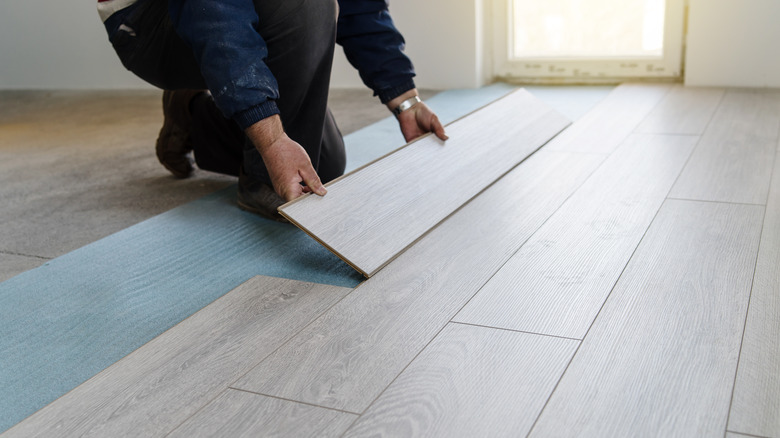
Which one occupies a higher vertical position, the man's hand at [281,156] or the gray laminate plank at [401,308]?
the man's hand at [281,156]

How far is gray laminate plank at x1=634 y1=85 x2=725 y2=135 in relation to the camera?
2156 millimetres

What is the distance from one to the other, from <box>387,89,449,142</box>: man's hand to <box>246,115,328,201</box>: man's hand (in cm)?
47

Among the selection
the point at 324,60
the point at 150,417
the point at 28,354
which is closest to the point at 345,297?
the point at 150,417

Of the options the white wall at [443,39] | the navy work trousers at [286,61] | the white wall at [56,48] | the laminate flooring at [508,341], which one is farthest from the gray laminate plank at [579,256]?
the white wall at [56,48]

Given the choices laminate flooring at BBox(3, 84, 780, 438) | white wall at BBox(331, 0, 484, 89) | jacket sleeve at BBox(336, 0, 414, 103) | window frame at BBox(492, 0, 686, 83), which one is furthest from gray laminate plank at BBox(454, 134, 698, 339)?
white wall at BBox(331, 0, 484, 89)

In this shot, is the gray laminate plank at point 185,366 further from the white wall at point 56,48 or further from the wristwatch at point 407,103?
the white wall at point 56,48

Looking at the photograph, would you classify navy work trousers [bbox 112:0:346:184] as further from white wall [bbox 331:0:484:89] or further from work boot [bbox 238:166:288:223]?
white wall [bbox 331:0:484:89]

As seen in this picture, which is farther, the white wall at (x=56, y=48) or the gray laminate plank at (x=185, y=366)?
the white wall at (x=56, y=48)

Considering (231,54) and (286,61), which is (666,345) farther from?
(286,61)

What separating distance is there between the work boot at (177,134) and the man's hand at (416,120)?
2.04 ft

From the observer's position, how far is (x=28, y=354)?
1095mm

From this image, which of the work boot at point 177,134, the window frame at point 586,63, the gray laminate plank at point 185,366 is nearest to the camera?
the gray laminate plank at point 185,366

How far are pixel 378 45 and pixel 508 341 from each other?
93 cm

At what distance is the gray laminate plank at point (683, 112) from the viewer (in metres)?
2.16
